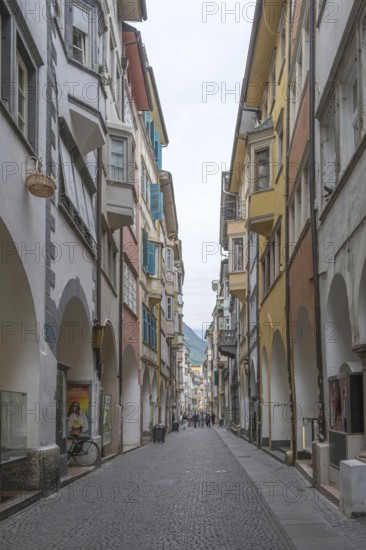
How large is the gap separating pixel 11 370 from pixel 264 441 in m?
16.7

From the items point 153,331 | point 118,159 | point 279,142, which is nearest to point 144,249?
point 153,331

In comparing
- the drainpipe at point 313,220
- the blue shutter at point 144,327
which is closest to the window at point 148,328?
the blue shutter at point 144,327

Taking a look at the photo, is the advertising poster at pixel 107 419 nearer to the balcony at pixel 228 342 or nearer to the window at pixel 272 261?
the window at pixel 272 261

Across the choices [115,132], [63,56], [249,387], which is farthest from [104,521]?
[249,387]

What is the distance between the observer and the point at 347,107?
42.1ft

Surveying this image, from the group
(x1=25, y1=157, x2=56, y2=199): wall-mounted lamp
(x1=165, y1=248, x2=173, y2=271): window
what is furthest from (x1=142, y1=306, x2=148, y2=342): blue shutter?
(x1=25, y1=157, x2=56, y2=199): wall-mounted lamp

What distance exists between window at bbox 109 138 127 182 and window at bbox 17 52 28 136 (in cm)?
1026

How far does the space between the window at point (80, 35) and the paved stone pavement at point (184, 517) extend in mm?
9776

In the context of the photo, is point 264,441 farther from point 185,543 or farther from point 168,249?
point 168,249

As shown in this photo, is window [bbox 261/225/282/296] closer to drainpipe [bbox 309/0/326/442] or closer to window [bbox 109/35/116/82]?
window [bbox 109/35/116/82]

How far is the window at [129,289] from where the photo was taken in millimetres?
28987

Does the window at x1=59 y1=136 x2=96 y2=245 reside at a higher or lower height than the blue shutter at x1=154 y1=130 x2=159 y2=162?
lower

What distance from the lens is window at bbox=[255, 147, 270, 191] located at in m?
25.6

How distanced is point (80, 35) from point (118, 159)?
572cm
